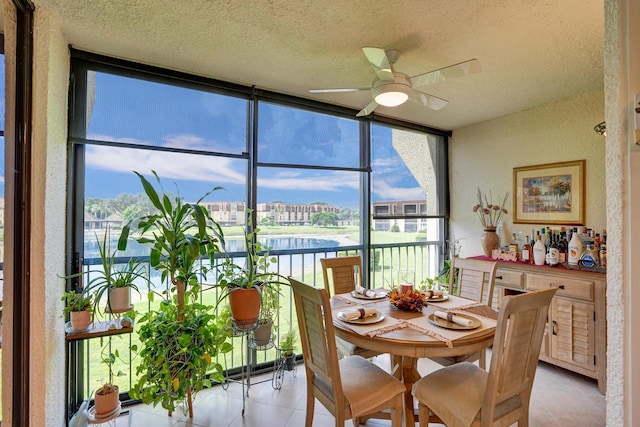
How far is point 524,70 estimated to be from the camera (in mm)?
2344

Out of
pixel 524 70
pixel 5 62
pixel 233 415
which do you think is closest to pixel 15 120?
pixel 5 62

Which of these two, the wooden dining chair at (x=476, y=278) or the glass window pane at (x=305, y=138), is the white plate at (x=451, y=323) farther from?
the glass window pane at (x=305, y=138)

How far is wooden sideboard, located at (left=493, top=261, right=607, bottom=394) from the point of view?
94.1 inches

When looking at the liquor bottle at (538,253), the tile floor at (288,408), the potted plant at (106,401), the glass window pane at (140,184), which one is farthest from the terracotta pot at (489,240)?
the potted plant at (106,401)

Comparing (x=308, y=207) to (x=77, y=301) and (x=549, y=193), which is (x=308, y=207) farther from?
(x=549, y=193)

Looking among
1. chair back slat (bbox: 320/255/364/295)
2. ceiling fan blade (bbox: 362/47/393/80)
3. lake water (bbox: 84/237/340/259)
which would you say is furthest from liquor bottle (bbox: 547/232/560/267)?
ceiling fan blade (bbox: 362/47/393/80)

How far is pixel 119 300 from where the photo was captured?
1.85 m

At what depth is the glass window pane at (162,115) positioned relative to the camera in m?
2.17

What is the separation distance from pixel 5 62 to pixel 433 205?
3922mm

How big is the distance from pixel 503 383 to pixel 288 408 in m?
1.48

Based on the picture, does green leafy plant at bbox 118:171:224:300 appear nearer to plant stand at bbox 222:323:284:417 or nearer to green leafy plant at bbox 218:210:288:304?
green leafy plant at bbox 218:210:288:304

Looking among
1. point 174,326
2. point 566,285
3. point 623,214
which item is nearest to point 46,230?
point 174,326

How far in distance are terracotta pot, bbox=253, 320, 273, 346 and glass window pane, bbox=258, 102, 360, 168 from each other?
4.51ft

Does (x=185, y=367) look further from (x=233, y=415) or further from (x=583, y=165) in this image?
(x=583, y=165)
